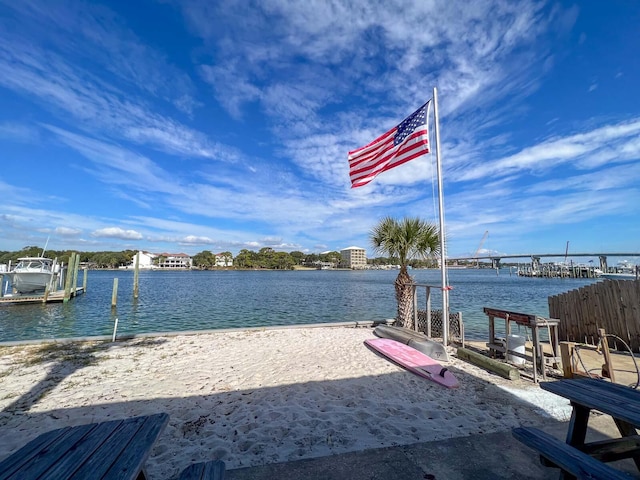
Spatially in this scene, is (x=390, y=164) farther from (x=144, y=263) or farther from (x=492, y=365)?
(x=144, y=263)

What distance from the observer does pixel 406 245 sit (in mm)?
9672

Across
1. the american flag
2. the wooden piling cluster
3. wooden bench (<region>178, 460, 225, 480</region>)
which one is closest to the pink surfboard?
wooden bench (<region>178, 460, 225, 480</region>)

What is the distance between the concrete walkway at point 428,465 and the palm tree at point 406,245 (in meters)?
6.34

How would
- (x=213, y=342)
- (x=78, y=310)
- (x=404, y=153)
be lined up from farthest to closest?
1. (x=78, y=310)
2. (x=213, y=342)
3. (x=404, y=153)

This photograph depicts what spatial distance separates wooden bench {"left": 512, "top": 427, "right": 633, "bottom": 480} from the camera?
1920 millimetres

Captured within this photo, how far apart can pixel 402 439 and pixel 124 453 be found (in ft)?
9.80

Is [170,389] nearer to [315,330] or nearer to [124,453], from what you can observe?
[124,453]

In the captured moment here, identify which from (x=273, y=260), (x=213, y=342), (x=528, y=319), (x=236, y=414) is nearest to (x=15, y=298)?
(x=213, y=342)

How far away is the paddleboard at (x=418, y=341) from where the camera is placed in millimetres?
7027

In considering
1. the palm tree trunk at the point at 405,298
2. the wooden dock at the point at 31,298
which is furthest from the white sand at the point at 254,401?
the wooden dock at the point at 31,298

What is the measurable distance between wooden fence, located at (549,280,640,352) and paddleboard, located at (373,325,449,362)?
423 cm

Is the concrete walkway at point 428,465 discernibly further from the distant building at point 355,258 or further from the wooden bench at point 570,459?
the distant building at point 355,258

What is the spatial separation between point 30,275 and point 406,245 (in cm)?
3442

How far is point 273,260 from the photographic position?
139875 millimetres
